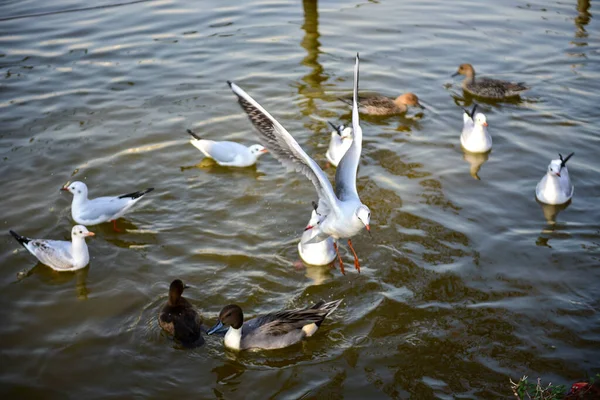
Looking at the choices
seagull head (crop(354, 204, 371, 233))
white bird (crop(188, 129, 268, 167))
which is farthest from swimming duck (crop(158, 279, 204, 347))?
white bird (crop(188, 129, 268, 167))

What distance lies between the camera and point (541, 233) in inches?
369

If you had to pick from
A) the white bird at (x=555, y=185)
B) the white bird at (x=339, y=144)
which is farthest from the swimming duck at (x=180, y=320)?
the white bird at (x=555, y=185)

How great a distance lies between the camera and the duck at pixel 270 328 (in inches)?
287

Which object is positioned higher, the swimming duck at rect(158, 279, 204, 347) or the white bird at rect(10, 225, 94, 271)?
the white bird at rect(10, 225, 94, 271)

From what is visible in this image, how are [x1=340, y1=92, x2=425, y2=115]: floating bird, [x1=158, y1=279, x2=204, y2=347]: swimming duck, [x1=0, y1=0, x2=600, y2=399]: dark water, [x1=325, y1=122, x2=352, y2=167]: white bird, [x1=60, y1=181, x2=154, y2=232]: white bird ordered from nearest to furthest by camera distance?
[x1=0, y1=0, x2=600, y2=399]: dark water, [x1=158, y1=279, x2=204, y2=347]: swimming duck, [x1=60, y1=181, x2=154, y2=232]: white bird, [x1=325, y1=122, x2=352, y2=167]: white bird, [x1=340, y1=92, x2=425, y2=115]: floating bird

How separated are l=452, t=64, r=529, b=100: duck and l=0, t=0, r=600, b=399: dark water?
31 cm

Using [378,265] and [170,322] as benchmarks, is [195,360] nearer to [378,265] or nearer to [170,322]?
[170,322]

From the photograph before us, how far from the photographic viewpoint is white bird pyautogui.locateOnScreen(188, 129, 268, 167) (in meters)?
11.2

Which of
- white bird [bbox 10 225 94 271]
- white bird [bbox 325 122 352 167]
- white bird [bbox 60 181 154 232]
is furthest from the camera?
white bird [bbox 325 122 352 167]

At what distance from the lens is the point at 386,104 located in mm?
12773

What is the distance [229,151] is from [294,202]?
1.61 meters

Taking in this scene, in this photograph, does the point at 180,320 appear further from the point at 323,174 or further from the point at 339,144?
the point at 339,144

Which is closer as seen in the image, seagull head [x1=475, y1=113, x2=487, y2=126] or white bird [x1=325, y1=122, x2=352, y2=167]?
white bird [x1=325, y1=122, x2=352, y2=167]

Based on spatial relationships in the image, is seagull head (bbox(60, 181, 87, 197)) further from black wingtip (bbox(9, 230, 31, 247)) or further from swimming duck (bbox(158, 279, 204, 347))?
swimming duck (bbox(158, 279, 204, 347))
